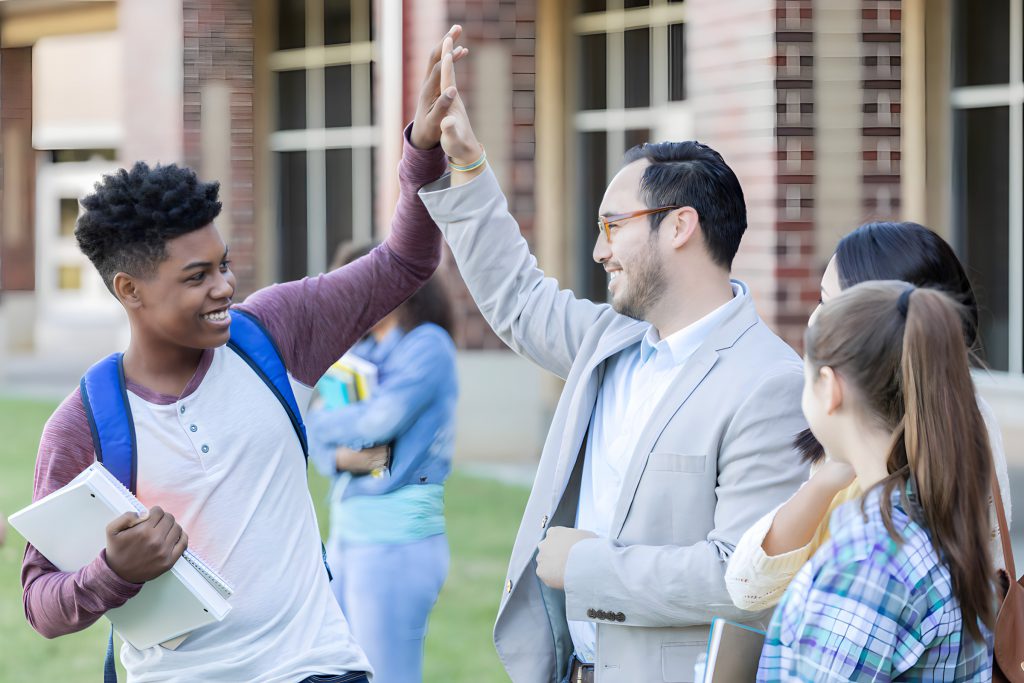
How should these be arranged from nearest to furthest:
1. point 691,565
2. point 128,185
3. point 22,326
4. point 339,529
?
point 691,565 < point 128,185 < point 339,529 < point 22,326

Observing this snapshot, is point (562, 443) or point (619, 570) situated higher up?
point (562, 443)

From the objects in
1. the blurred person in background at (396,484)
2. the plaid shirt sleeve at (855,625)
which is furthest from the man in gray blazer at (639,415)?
the blurred person in background at (396,484)

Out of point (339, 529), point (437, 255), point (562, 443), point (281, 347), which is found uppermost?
point (437, 255)

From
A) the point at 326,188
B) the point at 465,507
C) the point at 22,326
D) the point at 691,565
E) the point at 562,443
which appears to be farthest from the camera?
the point at 22,326

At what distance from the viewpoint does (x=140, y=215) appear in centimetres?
291

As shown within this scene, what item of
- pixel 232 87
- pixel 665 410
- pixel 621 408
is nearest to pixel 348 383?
pixel 621 408

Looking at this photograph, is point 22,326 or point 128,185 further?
point 22,326

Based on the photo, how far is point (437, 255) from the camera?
3.33m

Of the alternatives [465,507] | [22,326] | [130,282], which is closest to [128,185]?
[130,282]

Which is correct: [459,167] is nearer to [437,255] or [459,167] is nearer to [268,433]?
[437,255]

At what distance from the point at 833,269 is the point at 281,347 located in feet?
4.00

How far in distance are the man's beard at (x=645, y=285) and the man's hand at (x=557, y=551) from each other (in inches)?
19.5

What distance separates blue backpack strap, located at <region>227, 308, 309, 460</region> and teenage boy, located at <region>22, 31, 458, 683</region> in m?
0.02

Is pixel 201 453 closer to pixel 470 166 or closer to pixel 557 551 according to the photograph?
pixel 557 551
